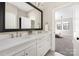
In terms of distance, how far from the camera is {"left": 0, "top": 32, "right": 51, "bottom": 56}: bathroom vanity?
29.0 inches

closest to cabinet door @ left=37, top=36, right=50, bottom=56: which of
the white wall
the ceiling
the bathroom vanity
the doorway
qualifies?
the bathroom vanity

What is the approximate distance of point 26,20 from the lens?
1188mm

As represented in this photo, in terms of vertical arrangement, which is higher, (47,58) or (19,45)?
(19,45)

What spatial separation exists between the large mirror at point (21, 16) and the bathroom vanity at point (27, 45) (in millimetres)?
178

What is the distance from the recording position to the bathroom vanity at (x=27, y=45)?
2.42 feet

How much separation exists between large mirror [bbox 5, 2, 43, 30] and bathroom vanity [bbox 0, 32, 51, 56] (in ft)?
0.58

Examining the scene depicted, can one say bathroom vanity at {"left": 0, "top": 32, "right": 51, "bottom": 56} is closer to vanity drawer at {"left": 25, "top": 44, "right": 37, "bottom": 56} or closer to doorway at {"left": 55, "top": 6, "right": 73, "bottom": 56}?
vanity drawer at {"left": 25, "top": 44, "right": 37, "bottom": 56}

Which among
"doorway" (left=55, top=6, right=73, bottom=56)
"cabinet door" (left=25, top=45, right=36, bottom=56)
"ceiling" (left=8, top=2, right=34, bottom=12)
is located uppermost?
"ceiling" (left=8, top=2, right=34, bottom=12)

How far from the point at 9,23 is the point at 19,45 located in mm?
365

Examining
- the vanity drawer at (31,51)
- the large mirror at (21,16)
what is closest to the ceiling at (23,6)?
the large mirror at (21,16)

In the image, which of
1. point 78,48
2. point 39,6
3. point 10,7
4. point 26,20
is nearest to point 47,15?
point 39,6

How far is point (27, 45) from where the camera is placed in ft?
3.08

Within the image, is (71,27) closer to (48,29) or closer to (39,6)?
(48,29)

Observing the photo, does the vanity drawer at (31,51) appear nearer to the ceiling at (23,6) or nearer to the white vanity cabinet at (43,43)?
the white vanity cabinet at (43,43)
